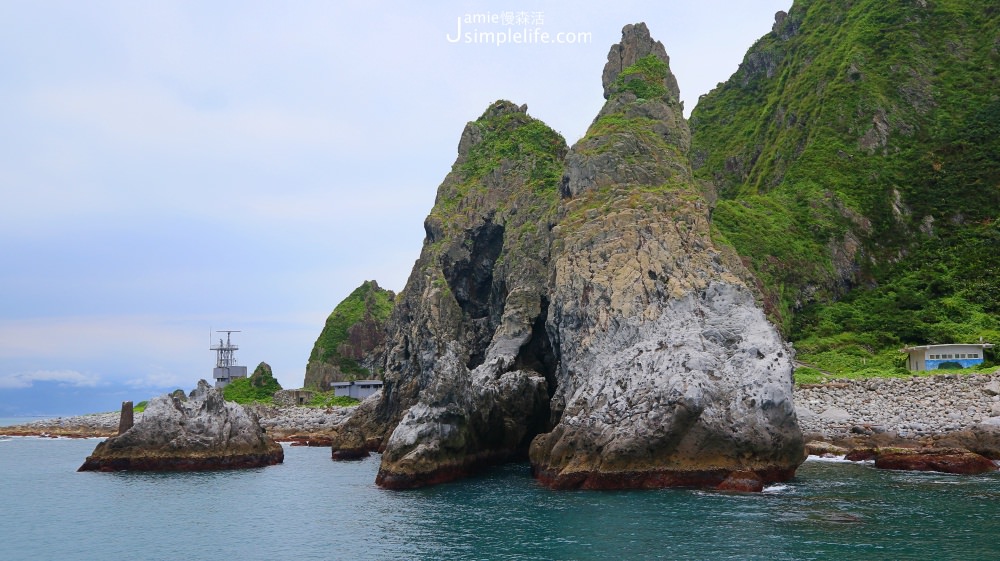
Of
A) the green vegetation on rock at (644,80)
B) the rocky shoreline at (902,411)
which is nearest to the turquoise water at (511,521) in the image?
the rocky shoreline at (902,411)

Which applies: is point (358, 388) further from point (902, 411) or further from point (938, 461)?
point (938, 461)

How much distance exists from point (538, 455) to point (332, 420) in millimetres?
57566

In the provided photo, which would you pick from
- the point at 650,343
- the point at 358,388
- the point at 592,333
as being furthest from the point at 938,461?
the point at 358,388

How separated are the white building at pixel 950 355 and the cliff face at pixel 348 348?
8148cm

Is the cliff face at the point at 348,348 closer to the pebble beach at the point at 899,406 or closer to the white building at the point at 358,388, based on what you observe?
the white building at the point at 358,388

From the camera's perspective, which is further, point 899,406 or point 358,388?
point 358,388

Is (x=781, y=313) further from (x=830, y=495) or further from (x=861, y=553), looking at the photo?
(x=861, y=553)

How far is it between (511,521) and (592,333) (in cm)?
1782

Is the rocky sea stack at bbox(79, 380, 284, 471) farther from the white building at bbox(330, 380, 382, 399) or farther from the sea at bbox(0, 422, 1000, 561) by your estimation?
the white building at bbox(330, 380, 382, 399)

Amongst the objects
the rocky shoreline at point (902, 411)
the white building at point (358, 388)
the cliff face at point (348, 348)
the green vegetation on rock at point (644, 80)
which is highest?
the green vegetation on rock at point (644, 80)

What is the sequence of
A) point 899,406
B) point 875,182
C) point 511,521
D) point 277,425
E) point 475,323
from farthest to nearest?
1. point 875,182
2. point 277,425
3. point 475,323
4. point 899,406
5. point 511,521

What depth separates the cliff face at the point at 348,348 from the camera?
130500 millimetres

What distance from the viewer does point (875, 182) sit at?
361ft

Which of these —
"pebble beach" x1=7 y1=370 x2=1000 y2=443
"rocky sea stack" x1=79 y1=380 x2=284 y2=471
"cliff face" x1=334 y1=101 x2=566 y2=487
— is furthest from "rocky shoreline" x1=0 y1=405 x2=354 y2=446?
"pebble beach" x1=7 y1=370 x2=1000 y2=443
